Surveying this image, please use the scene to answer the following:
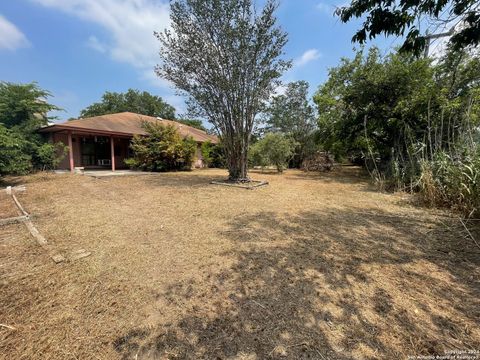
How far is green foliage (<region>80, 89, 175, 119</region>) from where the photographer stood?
3503 centimetres

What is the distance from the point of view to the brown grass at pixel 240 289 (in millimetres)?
1712

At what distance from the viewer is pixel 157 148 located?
44.6 feet

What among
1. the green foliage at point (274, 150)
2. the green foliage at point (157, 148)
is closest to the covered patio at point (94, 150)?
the green foliage at point (157, 148)

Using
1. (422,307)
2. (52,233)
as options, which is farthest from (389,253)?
(52,233)

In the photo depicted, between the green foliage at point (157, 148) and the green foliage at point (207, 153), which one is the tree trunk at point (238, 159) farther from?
the green foliage at point (207, 153)

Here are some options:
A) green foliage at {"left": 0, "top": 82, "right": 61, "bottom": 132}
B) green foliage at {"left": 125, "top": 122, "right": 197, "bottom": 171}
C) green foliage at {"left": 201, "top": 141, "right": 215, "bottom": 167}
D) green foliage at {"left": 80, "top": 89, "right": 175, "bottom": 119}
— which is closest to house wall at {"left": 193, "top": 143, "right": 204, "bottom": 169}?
green foliage at {"left": 201, "top": 141, "right": 215, "bottom": 167}

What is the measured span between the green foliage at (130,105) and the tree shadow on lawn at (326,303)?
1518 inches

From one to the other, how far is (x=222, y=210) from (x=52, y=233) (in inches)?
119

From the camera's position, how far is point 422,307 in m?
2.06

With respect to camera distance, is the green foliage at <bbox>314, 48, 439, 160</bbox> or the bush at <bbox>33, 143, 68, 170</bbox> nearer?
the green foliage at <bbox>314, 48, 439, 160</bbox>

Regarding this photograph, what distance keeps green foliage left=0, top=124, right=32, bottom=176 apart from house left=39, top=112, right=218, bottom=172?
85.0 inches

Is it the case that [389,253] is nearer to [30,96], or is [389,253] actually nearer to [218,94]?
[218,94]

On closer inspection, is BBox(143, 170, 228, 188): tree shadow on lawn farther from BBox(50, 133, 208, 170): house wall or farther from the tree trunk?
BBox(50, 133, 208, 170): house wall

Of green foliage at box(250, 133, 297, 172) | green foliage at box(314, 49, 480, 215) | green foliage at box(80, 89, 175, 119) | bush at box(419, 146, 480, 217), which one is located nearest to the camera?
bush at box(419, 146, 480, 217)
